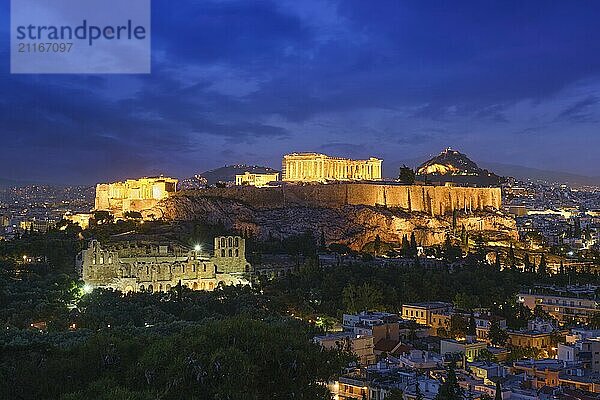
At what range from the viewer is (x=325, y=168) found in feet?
116

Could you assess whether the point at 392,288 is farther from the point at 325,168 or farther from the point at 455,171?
the point at 455,171

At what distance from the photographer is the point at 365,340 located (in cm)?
1316

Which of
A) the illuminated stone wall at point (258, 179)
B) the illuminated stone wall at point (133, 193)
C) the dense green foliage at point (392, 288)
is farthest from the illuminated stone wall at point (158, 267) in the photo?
the illuminated stone wall at point (258, 179)

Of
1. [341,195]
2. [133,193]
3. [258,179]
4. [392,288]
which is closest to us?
[392,288]

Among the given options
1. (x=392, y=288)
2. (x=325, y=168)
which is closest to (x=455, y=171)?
(x=325, y=168)

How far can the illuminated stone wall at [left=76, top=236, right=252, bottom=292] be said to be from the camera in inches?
701

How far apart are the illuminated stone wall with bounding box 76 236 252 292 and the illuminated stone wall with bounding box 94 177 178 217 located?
1008 centimetres

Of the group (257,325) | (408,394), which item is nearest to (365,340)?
(408,394)

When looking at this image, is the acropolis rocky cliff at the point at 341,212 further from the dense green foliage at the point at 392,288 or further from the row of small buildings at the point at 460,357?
the row of small buildings at the point at 460,357

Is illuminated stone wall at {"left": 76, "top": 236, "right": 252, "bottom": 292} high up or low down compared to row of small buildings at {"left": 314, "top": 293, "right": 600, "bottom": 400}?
up

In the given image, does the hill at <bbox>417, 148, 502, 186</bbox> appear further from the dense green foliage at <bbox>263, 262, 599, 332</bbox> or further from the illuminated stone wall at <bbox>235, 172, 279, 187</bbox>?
the dense green foliage at <bbox>263, 262, 599, 332</bbox>

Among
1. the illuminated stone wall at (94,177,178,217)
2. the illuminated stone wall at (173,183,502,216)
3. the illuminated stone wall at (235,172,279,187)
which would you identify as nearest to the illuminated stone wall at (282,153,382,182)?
the illuminated stone wall at (235,172,279,187)

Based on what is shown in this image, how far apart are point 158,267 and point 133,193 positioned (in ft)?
47.3

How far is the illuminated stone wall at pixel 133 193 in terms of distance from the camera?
31016 millimetres
